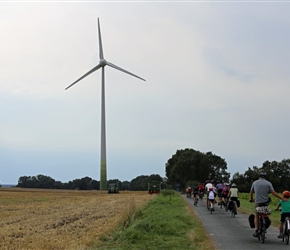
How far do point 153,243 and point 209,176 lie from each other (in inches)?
4571

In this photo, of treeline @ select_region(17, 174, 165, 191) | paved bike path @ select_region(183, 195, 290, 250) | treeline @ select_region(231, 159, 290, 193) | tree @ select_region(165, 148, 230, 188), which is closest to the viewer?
paved bike path @ select_region(183, 195, 290, 250)

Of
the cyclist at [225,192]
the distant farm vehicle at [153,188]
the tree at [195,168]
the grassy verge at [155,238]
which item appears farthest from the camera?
the tree at [195,168]

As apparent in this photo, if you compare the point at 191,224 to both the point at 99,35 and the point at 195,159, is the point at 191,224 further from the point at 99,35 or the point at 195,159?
the point at 195,159

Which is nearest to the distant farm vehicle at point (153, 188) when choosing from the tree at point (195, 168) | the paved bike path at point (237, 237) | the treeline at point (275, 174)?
the treeline at point (275, 174)

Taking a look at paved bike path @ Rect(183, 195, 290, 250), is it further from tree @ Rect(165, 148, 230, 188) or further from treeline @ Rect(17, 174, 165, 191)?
treeline @ Rect(17, 174, 165, 191)

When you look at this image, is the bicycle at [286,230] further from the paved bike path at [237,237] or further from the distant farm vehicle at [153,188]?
the distant farm vehicle at [153,188]

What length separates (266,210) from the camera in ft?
48.4

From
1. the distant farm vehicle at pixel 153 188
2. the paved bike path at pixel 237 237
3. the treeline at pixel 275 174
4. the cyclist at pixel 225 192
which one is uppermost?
the treeline at pixel 275 174

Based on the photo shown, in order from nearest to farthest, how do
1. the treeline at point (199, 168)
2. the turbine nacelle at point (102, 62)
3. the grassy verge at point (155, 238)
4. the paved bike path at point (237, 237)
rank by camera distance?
1. the grassy verge at point (155, 238)
2. the paved bike path at point (237, 237)
3. the turbine nacelle at point (102, 62)
4. the treeline at point (199, 168)

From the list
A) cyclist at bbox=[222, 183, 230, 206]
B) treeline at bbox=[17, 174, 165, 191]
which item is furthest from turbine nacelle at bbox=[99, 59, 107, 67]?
treeline at bbox=[17, 174, 165, 191]

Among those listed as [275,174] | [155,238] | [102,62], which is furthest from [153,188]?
[155,238]

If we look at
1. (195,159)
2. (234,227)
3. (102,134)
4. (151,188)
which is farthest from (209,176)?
(234,227)

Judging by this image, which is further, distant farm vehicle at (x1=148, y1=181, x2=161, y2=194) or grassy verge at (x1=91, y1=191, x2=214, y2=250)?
distant farm vehicle at (x1=148, y1=181, x2=161, y2=194)

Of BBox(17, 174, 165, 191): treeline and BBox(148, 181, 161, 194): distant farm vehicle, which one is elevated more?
BBox(17, 174, 165, 191): treeline
